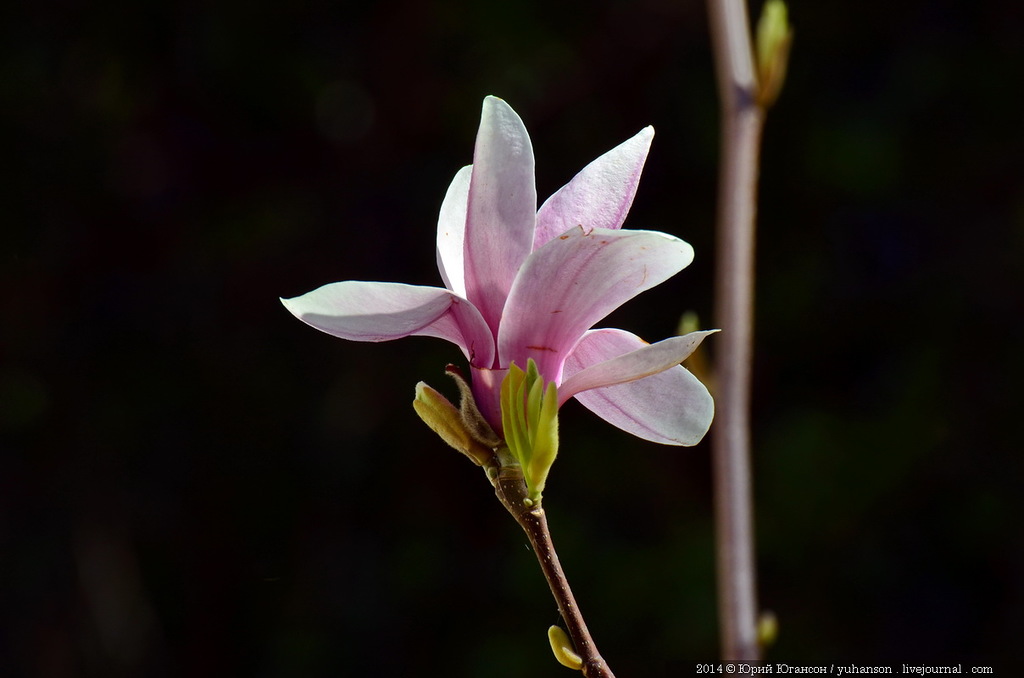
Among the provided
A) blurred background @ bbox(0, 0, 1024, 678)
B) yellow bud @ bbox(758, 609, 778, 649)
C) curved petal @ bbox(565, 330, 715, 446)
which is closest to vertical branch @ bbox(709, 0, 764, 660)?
yellow bud @ bbox(758, 609, 778, 649)

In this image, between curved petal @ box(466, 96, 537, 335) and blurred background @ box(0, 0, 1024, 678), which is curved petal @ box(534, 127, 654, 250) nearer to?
curved petal @ box(466, 96, 537, 335)

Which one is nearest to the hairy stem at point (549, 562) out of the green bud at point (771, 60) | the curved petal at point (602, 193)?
the curved petal at point (602, 193)

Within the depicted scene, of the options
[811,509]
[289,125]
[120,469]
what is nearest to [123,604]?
[120,469]

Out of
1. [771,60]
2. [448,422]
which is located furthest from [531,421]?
[771,60]

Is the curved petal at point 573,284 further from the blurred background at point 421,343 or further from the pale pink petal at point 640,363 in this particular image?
the blurred background at point 421,343

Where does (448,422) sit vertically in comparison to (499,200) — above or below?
below

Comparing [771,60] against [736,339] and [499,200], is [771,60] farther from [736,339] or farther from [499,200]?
[499,200]

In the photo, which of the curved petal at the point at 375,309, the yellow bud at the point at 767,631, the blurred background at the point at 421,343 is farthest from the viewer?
the blurred background at the point at 421,343
